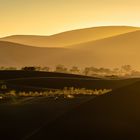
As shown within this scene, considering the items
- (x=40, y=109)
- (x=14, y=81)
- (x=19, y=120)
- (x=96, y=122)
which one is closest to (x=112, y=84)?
(x=14, y=81)

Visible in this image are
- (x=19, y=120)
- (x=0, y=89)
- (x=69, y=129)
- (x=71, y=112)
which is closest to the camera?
(x=69, y=129)

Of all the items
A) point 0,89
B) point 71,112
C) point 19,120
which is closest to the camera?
point 71,112

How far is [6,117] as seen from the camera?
97.2 feet

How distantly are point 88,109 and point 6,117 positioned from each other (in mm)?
6144

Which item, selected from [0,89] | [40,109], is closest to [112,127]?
[40,109]

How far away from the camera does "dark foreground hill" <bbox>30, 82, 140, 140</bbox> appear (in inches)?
851

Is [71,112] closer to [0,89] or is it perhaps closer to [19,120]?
[19,120]

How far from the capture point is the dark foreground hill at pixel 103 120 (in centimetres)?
2162

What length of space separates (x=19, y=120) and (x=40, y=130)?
19.6 feet

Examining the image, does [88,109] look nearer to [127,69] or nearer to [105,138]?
[105,138]

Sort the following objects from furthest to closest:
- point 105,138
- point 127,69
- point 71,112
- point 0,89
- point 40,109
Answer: point 127,69
point 0,89
point 40,109
point 71,112
point 105,138

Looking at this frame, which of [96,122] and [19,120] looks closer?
[96,122]

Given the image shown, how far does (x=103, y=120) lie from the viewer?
2345cm

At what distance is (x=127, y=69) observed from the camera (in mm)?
179500
